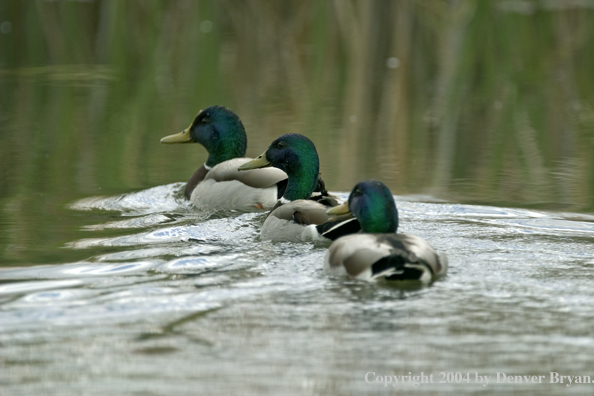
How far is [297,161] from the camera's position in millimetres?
8180

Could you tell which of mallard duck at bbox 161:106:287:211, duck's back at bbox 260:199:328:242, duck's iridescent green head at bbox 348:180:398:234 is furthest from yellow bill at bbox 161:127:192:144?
duck's iridescent green head at bbox 348:180:398:234

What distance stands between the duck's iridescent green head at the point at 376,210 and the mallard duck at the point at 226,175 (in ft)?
8.88

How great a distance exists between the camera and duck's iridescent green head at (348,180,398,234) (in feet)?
20.7

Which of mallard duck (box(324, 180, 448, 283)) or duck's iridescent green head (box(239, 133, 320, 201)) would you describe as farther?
duck's iridescent green head (box(239, 133, 320, 201))

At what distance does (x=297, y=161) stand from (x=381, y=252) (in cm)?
272

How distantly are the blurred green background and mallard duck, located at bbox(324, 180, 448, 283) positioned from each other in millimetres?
2201

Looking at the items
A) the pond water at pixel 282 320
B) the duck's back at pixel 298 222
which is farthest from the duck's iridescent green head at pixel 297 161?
the pond water at pixel 282 320

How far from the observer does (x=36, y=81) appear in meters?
16.1

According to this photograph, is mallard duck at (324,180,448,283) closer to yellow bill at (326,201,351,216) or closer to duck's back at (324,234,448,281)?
duck's back at (324,234,448,281)

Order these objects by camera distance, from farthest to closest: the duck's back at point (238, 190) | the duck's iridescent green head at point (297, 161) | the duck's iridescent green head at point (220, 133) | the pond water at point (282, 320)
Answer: the duck's iridescent green head at point (220, 133) → the duck's back at point (238, 190) → the duck's iridescent green head at point (297, 161) → the pond water at point (282, 320)

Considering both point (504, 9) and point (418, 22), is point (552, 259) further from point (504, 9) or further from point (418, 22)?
point (504, 9)

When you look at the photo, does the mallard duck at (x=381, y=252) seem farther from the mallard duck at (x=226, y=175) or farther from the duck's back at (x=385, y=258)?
the mallard duck at (x=226, y=175)

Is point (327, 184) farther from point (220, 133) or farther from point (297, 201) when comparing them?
point (297, 201)

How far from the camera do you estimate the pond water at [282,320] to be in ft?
13.9
